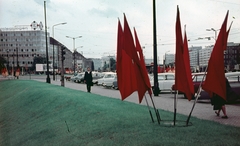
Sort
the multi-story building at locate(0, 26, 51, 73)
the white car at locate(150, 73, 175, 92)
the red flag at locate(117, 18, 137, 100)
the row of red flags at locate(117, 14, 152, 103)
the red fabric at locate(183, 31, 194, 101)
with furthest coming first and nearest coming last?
the multi-story building at locate(0, 26, 51, 73), the white car at locate(150, 73, 175, 92), the red flag at locate(117, 18, 137, 100), the row of red flags at locate(117, 14, 152, 103), the red fabric at locate(183, 31, 194, 101)

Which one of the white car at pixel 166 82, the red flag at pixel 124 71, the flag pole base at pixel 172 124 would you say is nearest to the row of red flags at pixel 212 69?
the flag pole base at pixel 172 124

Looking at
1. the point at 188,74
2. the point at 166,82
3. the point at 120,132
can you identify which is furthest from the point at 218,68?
the point at 166,82

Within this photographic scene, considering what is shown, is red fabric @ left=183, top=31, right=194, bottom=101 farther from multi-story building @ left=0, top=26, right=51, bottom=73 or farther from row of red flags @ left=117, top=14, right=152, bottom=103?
multi-story building @ left=0, top=26, right=51, bottom=73

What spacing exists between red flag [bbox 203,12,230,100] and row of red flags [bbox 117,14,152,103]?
4.68 feet

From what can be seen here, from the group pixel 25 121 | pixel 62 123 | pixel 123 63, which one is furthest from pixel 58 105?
pixel 123 63

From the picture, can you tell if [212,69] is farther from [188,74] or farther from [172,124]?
[172,124]

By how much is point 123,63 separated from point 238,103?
26.4ft

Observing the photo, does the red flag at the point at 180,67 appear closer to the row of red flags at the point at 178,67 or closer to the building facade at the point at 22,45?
the row of red flags at the point at 178,67

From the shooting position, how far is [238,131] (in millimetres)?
5688

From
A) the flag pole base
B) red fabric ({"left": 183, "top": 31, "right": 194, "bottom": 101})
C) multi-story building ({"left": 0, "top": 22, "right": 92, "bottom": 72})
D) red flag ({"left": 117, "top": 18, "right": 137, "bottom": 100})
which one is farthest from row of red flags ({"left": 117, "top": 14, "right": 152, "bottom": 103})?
multi-story building ({"left": 0, "top": 22, "right": 92, "bottom": 72})

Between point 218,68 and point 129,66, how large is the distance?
206 cm

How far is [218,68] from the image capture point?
6.00 metres

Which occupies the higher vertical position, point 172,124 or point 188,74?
point 188,74

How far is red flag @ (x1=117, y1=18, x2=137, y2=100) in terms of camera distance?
22.1ft
